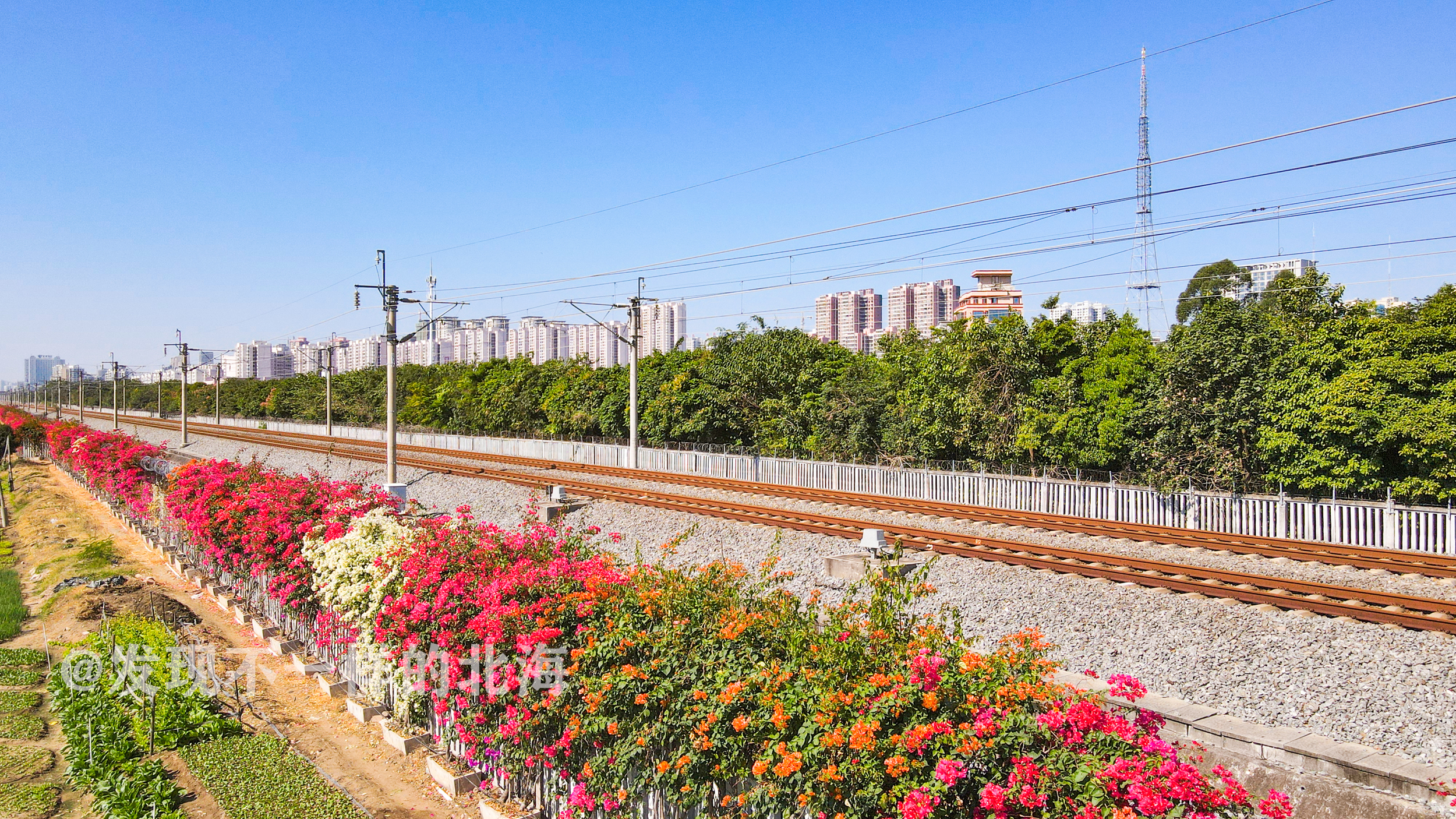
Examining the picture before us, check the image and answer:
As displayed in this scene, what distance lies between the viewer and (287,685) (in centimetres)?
1018

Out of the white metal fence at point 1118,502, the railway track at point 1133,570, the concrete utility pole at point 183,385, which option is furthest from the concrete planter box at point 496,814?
the concrete utility pole at point 183,385

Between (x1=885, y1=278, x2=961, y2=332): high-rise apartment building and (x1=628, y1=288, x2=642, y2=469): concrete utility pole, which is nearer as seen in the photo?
(x1=628, y1=288, x2=642, y2=469): concrete utility pole

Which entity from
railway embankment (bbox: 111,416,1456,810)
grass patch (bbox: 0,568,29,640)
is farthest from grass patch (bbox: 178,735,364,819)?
grass patch (bbox: 0,568,29,640)

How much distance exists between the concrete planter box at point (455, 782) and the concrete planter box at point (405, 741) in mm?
836

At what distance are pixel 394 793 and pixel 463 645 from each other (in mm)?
1772

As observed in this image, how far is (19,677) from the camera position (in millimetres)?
11125

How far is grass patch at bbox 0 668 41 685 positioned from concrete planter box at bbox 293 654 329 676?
3616mm

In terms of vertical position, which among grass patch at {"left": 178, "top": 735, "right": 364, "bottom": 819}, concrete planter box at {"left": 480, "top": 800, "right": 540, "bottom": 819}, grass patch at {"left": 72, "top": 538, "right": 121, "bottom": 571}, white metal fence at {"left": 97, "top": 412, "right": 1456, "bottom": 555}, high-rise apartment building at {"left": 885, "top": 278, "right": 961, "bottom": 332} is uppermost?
high-rise apartment building at {"left": 885, "top": 278, "right": 961, "bottom": 332}

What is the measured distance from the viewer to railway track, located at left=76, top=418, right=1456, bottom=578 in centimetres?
1384

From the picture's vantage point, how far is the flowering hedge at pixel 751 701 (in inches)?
144

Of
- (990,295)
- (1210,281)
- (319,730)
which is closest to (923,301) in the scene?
(990,295)

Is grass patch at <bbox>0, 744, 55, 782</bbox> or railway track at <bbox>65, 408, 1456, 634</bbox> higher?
railway track at <bbox>65, 408, 1456, 634</bbox>

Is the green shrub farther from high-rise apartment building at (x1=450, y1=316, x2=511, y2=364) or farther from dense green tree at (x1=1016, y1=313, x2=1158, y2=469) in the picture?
high-rise apartment building at (x1=450, y1=316, x2=511, y2=364)

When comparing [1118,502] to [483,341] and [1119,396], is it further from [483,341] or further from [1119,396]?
[483,341]
